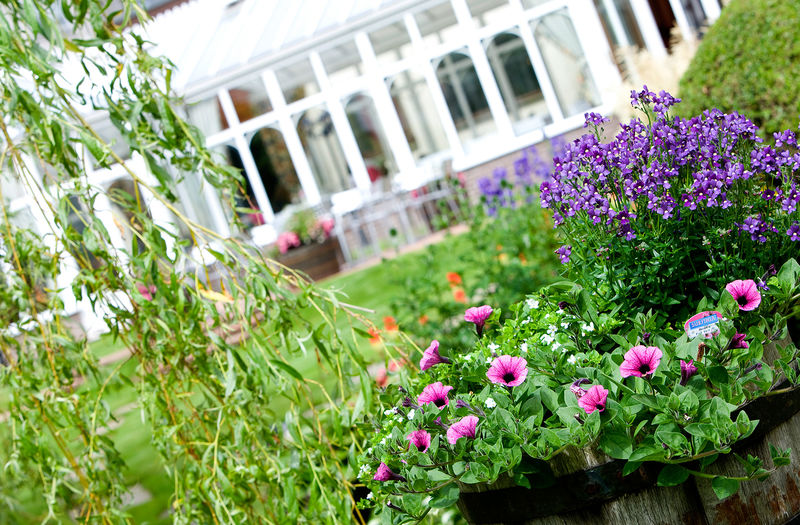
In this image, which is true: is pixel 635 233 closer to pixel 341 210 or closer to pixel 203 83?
pixel 341 210

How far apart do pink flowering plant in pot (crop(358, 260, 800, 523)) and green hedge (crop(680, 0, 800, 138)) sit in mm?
1861

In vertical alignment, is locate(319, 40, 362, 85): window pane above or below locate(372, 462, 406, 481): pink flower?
above

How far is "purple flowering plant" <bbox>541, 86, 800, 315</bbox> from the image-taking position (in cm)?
143

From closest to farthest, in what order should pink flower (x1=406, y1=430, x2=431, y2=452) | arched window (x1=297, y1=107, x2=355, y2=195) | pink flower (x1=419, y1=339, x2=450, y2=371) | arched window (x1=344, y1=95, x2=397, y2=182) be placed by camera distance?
pink flower (x1=406, y1=430, x2=431, y2=452) → pink flower (x1=419, y1=339, x2=450, y2=371) → arched window (x1=344, y1=95, x2=397, y2=182) → arched window (x1=297, y1=107, x2=355, y2=195)

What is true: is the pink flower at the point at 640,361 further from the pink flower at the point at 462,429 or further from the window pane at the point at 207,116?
the window pane at the point at 207,116

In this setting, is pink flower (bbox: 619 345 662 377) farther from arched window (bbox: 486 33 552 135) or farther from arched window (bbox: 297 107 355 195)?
arched window (bbox: 297 107 355 195)

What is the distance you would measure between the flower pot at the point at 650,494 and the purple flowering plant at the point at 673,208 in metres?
0.31

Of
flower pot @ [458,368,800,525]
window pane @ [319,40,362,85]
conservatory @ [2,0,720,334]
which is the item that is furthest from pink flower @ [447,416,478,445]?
window pane @ [319,40,362,85]

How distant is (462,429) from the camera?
4.00 ft

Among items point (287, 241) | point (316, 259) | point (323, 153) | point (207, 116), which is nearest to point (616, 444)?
point (316, 259)

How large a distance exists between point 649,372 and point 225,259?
1069mm

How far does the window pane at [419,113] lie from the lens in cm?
1677

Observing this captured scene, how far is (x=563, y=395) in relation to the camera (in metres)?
1.28

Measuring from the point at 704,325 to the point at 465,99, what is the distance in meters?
15.3
